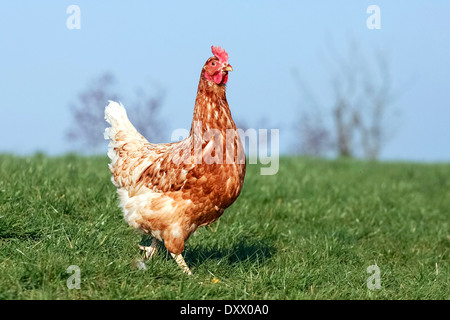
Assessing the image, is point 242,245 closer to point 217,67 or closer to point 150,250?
point 150,250

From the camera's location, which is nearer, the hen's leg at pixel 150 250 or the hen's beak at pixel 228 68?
the hen's beak at pixel 228 68

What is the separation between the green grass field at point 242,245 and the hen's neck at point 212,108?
51.8 inches

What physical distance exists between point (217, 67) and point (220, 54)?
0.44ft

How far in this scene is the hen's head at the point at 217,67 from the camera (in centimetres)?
A: 445

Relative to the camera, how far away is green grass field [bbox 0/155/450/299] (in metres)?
4.45

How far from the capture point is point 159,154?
202 inches

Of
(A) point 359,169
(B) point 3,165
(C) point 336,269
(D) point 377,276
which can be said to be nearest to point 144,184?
(C) point 336,269

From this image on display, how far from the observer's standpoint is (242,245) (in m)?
6.04
